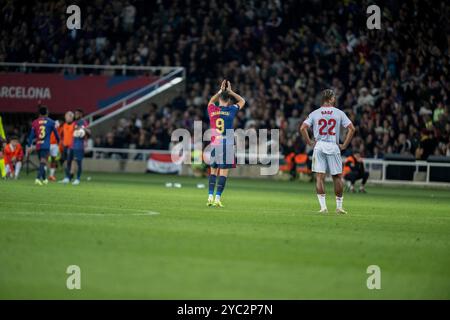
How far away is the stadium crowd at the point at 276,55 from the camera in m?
36.8

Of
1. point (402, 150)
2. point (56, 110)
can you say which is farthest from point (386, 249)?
point (56, 110)

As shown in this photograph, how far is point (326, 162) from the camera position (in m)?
Result: 19.0

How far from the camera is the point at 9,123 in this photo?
46.2m

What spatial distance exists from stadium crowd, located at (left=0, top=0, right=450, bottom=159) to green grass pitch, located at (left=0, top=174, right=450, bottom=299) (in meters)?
16.7

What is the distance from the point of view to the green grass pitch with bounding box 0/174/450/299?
9.19 metres

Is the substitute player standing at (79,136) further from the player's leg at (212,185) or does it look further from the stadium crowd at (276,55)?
the stadium crowd at (276,55)

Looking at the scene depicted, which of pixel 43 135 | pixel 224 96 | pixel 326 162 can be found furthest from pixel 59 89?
pixel 326 162

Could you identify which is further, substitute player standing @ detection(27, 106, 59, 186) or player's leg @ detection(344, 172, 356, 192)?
player's leg @ detection(344, 172, 356, 192)

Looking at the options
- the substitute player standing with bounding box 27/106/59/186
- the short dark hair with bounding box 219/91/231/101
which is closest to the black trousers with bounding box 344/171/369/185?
the substitute player standing with bounding box 27/106/59/186

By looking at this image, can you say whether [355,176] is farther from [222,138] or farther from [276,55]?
[222,138]

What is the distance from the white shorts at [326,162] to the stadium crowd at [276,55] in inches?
667

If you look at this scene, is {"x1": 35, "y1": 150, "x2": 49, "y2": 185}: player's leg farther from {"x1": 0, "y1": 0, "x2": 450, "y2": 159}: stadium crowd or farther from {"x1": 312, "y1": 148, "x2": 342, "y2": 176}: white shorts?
{"x1": 0, "y1": 0, "x2": 450, "y2": 159}: stadium crowd
